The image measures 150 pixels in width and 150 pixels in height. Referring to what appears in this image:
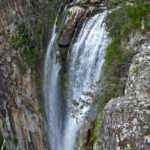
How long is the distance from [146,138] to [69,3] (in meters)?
6.70

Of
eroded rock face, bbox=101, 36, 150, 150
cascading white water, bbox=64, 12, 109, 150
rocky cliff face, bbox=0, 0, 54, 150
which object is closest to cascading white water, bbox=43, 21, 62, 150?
rocky cliff face, bbox=0, 0, 54, 150

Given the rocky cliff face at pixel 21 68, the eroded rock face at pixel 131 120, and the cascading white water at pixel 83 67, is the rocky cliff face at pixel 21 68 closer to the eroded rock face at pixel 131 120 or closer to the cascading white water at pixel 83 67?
the cascading white water at pixel 83 67

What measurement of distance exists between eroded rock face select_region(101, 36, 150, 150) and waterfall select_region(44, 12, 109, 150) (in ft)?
9.77

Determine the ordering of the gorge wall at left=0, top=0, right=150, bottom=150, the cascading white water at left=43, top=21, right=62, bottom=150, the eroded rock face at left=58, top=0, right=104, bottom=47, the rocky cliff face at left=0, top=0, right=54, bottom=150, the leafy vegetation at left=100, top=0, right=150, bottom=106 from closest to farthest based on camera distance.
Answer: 1. the gorge wall at left=0, top=0, right=150, bottom=150
2. the leafy vegetation at left=100, top=0, right=150, bottom=106
3. the eroded rock face at left=58, top=0, right=104, bottom=47
4. the cascading white water at left=43, top=21, right=62, bottom=150
5. the rocky cliff face at left=0, top=0, right=54, bottom=150

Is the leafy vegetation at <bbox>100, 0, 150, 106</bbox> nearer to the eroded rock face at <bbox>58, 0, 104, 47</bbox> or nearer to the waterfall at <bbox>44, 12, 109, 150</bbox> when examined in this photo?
the waterfall at <bbox>44, 12, 109, 150</bbox>

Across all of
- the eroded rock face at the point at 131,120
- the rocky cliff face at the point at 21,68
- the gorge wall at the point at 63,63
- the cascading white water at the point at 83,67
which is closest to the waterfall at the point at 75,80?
the cascading white water at the point at 83,67

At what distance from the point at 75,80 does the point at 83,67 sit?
1.20ft

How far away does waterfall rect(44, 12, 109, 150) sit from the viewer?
7.94 metres

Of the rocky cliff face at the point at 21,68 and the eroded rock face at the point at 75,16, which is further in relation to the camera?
the rocky cliff face at the point at 21,68

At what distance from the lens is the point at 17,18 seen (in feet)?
36.6

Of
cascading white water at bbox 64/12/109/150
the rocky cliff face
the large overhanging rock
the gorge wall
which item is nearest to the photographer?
the gorge wall

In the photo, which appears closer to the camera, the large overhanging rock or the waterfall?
the waterfall

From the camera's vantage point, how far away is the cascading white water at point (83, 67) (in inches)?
310

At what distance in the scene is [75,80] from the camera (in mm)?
8805
